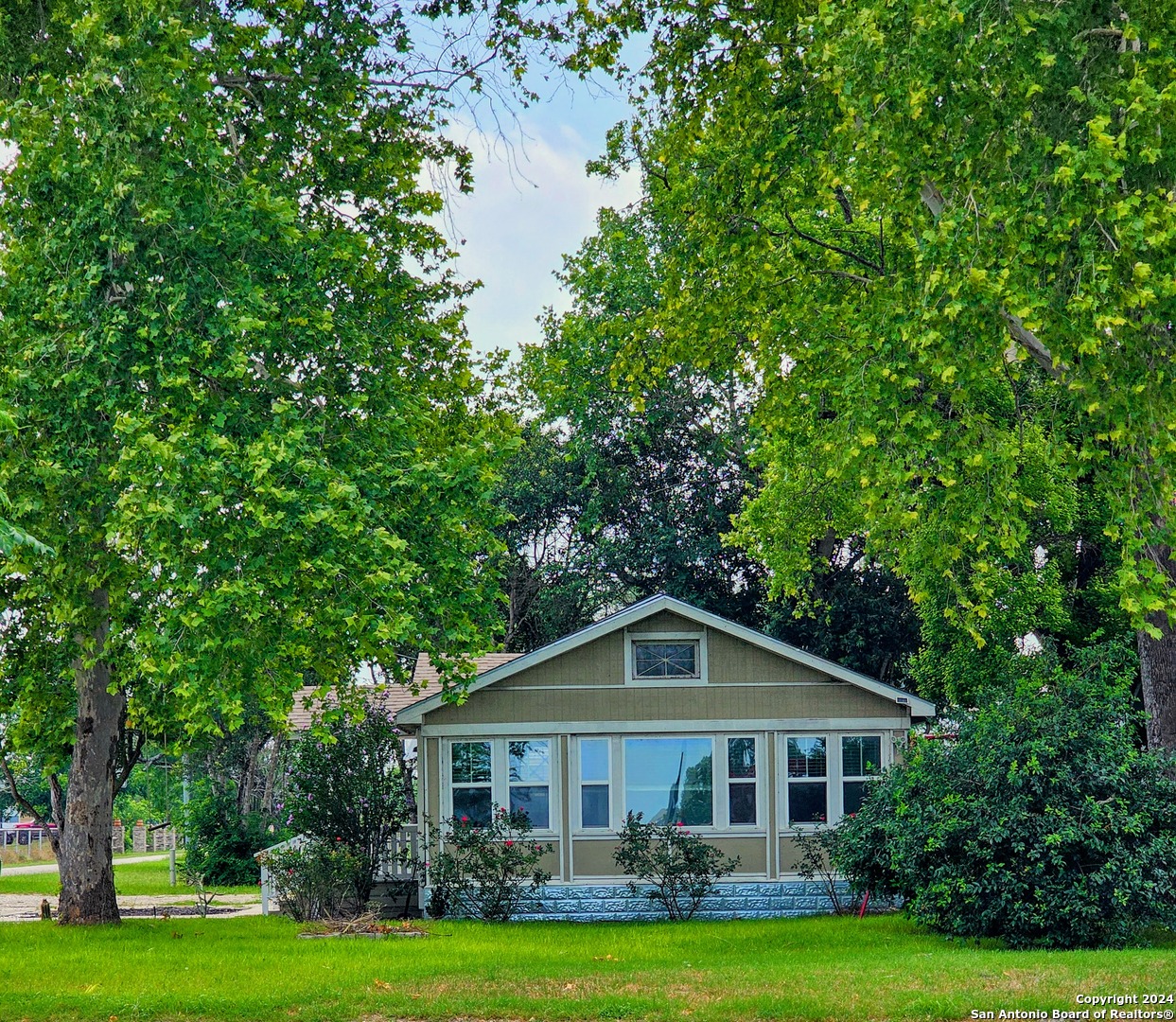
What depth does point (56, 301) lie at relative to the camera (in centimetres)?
1415

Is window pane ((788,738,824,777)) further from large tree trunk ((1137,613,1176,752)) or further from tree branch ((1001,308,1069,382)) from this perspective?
tree branch ((1001,308,1069,382))

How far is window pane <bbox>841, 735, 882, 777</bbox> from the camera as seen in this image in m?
21.7

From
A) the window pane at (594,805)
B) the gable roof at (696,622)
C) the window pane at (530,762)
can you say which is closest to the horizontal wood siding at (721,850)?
the window pane at (594,805)

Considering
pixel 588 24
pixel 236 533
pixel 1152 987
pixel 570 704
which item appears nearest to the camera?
pixel 1152 987

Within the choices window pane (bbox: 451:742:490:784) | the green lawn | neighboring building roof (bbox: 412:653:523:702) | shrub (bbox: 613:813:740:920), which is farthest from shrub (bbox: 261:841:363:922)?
the green lawn

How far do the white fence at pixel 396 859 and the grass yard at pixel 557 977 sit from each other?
4039 millimetres

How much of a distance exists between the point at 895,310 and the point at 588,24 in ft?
21.4

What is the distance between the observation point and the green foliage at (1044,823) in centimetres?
1422

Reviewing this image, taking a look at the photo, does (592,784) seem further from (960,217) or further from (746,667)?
(960,217)

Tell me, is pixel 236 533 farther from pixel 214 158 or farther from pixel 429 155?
pixel 429 155

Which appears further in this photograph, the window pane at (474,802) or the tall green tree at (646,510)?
the tall green tree at (646,510)

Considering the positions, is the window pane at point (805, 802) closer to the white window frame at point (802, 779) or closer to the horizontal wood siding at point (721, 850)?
the white window frame at point (802, 779)

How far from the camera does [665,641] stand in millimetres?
21734

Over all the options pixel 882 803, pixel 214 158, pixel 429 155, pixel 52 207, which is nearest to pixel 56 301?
pixel 52 207
